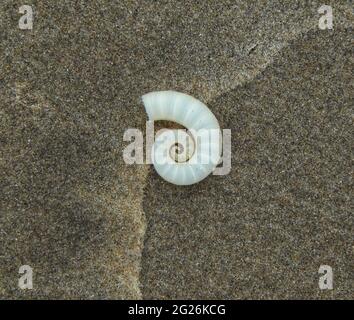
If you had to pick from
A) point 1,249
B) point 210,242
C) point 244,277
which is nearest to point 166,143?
point 210,242

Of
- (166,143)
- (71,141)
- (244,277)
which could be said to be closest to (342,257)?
(244,277)

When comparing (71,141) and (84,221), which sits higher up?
(71,141)

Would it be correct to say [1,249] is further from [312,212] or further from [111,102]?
[312,212]

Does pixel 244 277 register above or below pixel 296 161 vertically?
below

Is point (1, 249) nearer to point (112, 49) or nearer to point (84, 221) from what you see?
point (84, 221)

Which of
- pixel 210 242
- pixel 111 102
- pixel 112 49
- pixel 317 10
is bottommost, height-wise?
pixel 210 242

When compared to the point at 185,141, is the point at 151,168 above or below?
below
